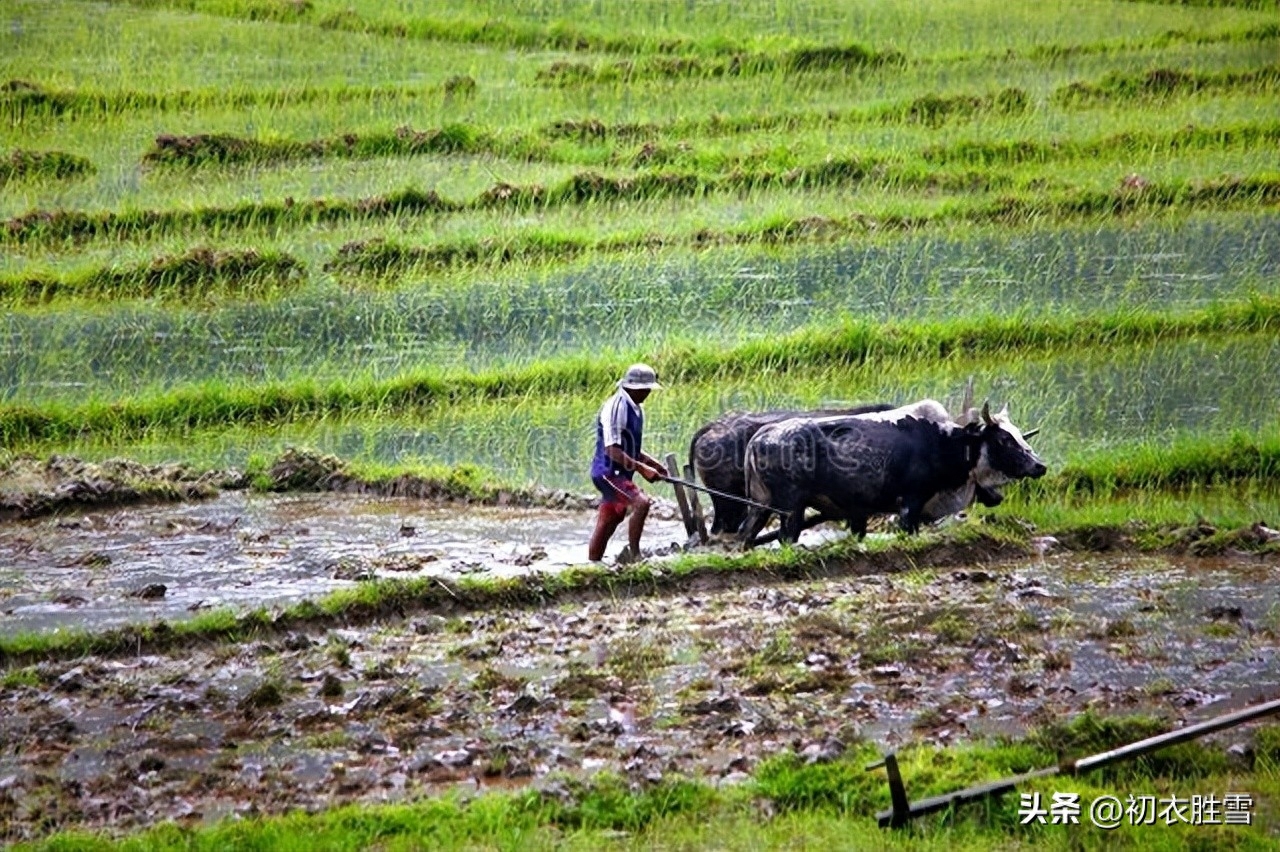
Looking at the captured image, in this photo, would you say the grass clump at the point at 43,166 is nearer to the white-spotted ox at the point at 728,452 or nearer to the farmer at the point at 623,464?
the white-spotted ox at the point at 728,452

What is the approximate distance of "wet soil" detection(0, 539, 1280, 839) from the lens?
671 cm

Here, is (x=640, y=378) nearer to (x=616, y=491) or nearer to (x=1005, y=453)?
(x=616, y=491)

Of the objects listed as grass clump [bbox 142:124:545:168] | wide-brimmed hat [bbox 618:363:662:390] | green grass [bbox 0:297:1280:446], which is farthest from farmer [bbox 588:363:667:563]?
grass clump [bbox 142:124:545:168]

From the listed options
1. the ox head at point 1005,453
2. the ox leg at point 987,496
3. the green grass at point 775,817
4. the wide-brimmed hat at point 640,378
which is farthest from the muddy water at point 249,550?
the green grass at point 775,817

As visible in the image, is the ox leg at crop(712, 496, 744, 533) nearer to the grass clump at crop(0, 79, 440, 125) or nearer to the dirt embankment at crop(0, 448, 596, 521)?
the dirt embankment at crop(0, 448, 596, 521)

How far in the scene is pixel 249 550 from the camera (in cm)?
983

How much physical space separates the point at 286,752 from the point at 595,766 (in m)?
1.17

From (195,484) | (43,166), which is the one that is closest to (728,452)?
(195,484)

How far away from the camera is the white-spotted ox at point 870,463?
9562 millimetres

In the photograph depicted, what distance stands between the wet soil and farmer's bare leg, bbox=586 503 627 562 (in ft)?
1.93

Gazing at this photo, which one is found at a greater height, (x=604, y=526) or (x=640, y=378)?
(x=640, y=378)

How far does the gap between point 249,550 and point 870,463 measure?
328 centimetres

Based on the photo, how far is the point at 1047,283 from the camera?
13367 mm

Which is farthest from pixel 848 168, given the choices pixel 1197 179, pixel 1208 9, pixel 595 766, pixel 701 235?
pixel 595 766
